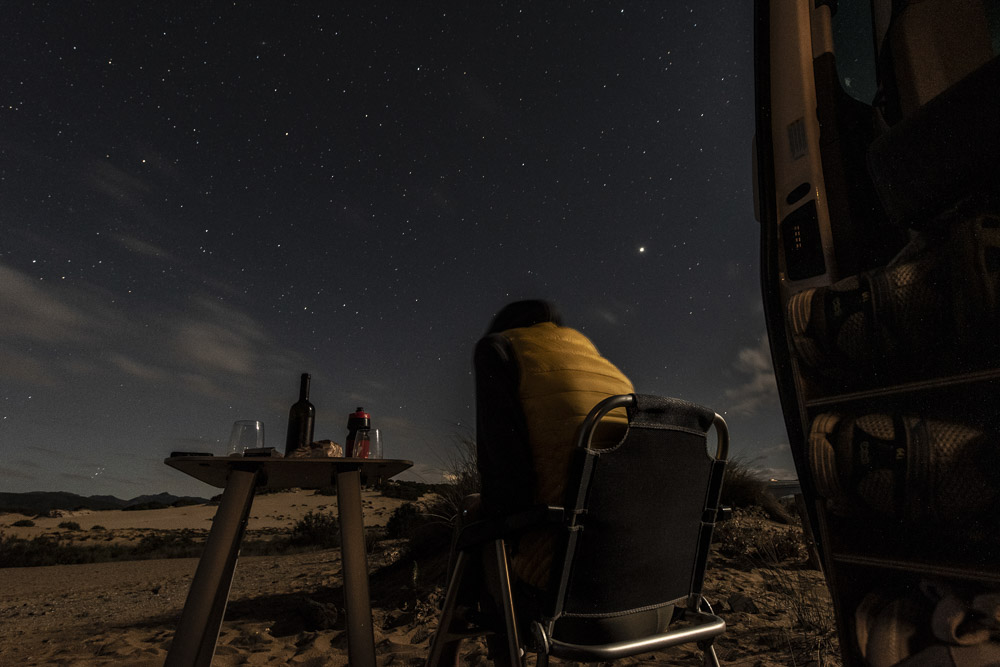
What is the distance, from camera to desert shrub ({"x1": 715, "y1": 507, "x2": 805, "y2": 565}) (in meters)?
3.82

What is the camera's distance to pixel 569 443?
1317 mm

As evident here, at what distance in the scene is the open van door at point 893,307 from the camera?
1.36 meters

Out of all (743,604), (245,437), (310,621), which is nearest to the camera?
(245,437)

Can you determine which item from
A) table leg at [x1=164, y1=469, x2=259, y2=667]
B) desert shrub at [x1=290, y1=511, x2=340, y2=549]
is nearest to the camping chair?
table leg at [x1=164, y1=469, x2=259, y2=667]

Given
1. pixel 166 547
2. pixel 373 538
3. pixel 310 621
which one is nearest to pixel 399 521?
pixel 373 538

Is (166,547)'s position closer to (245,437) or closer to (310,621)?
(310,621)

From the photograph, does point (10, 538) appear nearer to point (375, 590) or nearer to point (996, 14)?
point (375, 590)

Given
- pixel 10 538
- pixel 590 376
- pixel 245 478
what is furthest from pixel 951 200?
pixel 10 538

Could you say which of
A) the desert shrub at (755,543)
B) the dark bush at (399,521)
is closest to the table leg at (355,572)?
the desert shrub at (755,543)

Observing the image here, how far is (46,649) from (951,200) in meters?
4.72

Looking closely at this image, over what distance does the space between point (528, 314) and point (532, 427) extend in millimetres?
473

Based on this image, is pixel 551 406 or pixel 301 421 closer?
pixel 551 406

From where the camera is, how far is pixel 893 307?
4.94ft

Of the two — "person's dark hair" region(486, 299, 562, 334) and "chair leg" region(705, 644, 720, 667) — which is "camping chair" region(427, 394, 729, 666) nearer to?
"chair leg" region(705, 644, 720, 667)
